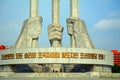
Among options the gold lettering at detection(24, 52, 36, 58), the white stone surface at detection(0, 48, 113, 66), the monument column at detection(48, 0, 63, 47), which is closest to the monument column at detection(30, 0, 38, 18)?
the monument column at detection(48, 0, 63, 47)

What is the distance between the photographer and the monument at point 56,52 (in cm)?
3738

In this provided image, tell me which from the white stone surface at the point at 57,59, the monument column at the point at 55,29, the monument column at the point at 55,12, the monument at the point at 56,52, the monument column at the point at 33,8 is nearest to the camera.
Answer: the white stone surface at the point at 57,59

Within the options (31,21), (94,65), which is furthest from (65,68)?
(31,21)

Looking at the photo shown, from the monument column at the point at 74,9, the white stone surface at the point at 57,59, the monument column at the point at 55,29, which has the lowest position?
the white stone surface at the point at 57,59

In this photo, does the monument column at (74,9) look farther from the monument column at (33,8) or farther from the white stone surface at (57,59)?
the white stone surface at (57,59)

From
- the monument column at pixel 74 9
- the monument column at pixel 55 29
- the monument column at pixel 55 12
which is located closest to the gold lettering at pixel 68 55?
the monument column at pixel 55 29

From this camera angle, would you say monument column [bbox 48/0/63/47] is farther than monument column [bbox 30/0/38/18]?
No

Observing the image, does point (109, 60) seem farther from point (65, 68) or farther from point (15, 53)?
point (15, 53)

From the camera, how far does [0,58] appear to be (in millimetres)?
40719

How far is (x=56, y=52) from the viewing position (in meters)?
37.3

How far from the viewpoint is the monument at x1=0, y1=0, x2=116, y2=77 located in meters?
37.4

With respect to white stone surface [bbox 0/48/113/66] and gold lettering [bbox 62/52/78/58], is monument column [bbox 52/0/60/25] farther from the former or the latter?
gold lettering [bbox 62/52/78/58]

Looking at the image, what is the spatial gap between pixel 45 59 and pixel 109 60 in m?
8.63

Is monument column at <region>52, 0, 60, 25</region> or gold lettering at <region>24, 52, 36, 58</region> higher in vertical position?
monument column at <region>52, 0, 60, 25</region>
